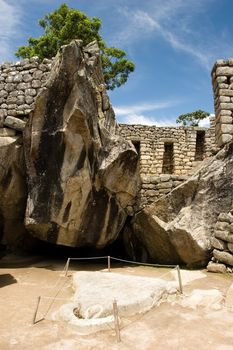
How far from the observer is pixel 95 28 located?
15094mm

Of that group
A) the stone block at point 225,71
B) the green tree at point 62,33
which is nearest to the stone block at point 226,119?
the stone block at point 225,71

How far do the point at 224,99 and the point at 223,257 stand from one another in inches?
161

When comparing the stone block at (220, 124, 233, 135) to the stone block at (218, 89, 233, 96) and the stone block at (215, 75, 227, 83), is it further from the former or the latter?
the stone block at (215, 75, 227, 83)

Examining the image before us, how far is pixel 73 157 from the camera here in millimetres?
7648

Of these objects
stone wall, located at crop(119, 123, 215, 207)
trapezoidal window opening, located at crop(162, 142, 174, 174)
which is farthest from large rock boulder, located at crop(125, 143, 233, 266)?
trapezoidal window opening, located at crop(162, 142, 174, 174)

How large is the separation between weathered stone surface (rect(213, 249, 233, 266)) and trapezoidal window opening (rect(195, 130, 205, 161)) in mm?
7453

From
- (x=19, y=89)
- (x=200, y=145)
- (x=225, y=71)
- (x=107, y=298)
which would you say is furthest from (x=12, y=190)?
(x=200, y=145)

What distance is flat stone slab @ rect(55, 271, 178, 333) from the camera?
3.92 metres

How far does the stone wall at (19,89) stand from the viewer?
786cm

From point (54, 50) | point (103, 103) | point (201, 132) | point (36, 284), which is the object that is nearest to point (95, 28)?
point (54, 50)

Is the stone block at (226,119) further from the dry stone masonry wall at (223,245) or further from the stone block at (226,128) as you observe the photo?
the dry stone masonry wall at (223,245)

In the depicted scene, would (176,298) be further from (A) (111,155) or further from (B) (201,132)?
(B) (201,132)

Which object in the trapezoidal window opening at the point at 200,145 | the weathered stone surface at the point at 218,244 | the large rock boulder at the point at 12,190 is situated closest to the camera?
the weathered stone surface at the point at 218,244

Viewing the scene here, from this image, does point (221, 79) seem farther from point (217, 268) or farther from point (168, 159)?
point (168, 159)
